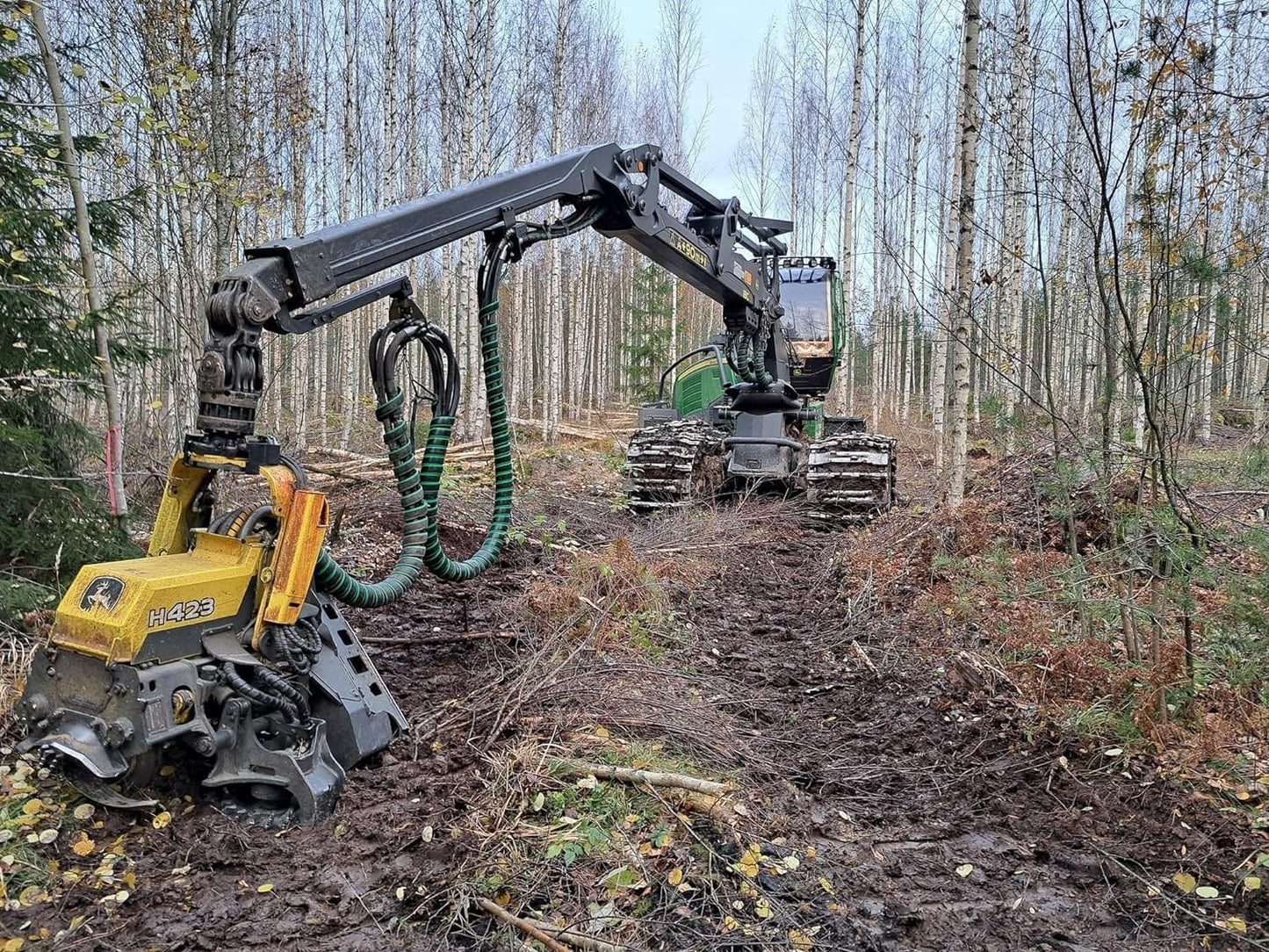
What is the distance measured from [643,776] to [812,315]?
367 inches

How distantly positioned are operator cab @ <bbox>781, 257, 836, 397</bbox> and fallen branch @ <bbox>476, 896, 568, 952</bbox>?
963cm

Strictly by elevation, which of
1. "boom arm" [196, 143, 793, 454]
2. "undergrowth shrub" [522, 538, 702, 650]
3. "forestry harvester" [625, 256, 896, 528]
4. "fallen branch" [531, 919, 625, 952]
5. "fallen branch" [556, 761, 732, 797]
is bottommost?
"fallen branch" [531, 919, 625, 952]

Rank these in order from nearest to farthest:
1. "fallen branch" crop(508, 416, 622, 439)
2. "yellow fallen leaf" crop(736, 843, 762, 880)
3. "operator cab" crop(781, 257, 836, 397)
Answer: "yellow fallen leaf" crop(736, 843, 762, 880) → "operator cab" crop(781, 257, 836, 397) → "fallen branch" crop(508, 416, 622, 439)

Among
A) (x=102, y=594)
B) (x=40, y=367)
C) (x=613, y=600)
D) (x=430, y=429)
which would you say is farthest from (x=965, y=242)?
(x=40, y=367)

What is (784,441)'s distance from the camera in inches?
351

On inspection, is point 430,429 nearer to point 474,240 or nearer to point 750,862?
point 750,862

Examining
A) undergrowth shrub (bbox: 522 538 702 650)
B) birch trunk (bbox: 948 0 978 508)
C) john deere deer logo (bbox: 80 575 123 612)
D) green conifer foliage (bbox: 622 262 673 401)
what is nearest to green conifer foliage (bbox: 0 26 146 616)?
john deere deer logo (bbox: 80 575 123 612)

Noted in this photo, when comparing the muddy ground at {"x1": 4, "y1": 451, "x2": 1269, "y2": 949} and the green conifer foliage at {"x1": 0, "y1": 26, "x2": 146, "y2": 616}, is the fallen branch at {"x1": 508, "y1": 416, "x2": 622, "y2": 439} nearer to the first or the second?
the green conifer foliage at {"x1": 0, "y1": 26, "x2": 146, "y2": 616}

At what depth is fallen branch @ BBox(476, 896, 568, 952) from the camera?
2.49 m

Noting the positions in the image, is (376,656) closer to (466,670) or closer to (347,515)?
(466,670)

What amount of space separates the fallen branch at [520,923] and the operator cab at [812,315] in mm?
9633

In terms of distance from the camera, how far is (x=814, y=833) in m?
3.16

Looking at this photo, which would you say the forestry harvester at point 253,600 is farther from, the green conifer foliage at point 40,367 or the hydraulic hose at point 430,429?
the green conifer foliage at point 40,367

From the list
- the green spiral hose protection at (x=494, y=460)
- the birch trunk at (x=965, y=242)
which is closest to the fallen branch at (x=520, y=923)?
the green spiral hose protection at (x=494, y=460)
